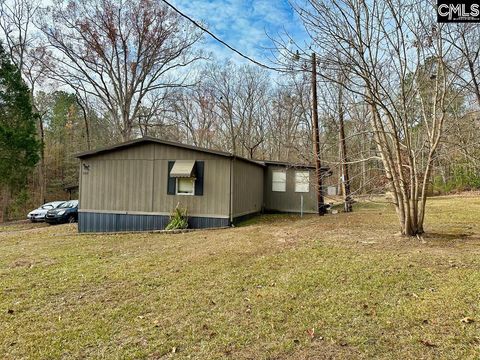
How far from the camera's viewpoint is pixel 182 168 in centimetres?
1083

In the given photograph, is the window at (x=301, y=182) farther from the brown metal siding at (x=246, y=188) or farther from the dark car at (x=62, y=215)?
the dark car at (x=62, y=215)

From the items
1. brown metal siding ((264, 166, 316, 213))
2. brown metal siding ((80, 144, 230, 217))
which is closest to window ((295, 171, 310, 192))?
brown metal siding ((264, 166, 316, 213))

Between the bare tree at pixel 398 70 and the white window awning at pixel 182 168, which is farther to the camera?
the white window awning at pixel 182 168

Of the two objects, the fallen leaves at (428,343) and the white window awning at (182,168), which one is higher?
the white window awning at (182,168)

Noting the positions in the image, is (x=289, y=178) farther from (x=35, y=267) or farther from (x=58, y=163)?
(x=58, y=163)

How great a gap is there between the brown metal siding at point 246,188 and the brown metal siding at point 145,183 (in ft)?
1.80

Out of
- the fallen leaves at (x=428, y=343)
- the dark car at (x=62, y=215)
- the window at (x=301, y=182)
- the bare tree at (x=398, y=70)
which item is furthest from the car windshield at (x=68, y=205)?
the fallen leaves at (x=428, y=343)

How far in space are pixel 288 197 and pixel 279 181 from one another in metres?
0.81

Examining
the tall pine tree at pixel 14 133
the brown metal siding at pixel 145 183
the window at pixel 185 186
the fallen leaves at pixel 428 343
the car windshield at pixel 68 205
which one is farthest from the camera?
the tall pine tree at pixel 14 133

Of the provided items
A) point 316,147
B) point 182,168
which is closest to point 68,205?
point 182,168

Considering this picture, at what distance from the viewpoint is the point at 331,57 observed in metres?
6.03

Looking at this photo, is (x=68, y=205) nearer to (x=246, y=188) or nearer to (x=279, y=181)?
(x=246, y=188)

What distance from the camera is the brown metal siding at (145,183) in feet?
35.8

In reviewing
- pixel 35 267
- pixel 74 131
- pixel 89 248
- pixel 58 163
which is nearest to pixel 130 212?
pixel 89 248
